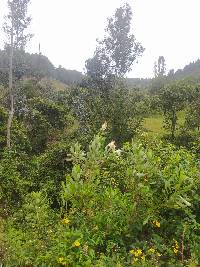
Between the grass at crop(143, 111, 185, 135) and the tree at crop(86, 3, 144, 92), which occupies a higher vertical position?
the tree at crop(86, 3, 144, 92)

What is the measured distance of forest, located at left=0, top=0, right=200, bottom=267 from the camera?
254 inches

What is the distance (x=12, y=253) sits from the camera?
7.83m

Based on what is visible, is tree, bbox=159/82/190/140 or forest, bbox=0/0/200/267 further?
tree, bbox=159/82/190/140

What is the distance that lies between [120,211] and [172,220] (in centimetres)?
84

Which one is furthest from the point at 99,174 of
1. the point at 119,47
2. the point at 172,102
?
the point at 119,47

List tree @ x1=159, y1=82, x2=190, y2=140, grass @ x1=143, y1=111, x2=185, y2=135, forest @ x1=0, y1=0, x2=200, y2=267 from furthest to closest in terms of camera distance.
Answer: grass @ x1=143, y1=111, x2=185, y2=135 < tree @ x1=159, y1=82, x2=190, y2=140 < forest @ x1=0, y1=0, x2=200, y2=267

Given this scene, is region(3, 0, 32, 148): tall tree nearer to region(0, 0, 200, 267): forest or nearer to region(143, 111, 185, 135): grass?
region(0, 0, 200, 267): forest

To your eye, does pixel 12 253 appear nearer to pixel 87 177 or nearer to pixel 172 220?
pixel 87 177

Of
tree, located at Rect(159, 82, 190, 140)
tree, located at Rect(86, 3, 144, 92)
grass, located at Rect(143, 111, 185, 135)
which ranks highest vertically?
tree, located at Rect(86, 3, 144, 92)

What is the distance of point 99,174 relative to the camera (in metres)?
8.16

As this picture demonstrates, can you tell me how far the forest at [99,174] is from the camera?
6.45 m

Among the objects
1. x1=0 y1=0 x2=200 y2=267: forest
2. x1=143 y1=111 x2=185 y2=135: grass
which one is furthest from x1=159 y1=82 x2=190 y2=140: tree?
x1=143 y1=111 x2=185 y2=135: grass

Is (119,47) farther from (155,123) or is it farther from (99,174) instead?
(99,174)

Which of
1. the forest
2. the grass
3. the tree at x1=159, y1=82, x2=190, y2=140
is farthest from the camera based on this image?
the grass
